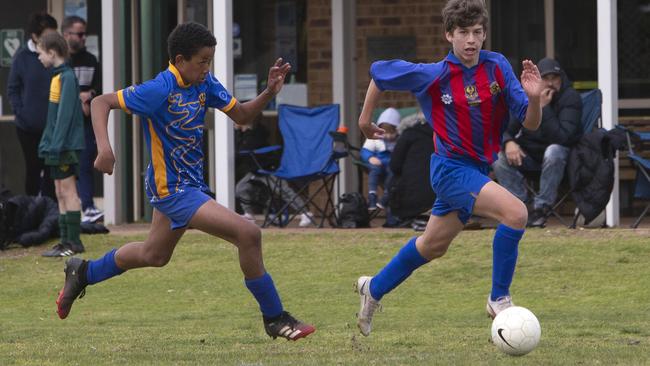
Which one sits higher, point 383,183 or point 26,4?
point 26,4

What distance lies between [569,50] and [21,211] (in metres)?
6.22

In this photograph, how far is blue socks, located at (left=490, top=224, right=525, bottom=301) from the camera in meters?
7.30

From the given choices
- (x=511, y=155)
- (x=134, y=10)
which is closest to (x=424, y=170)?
(x=511, y=155)

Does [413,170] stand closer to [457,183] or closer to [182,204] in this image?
[457,183]

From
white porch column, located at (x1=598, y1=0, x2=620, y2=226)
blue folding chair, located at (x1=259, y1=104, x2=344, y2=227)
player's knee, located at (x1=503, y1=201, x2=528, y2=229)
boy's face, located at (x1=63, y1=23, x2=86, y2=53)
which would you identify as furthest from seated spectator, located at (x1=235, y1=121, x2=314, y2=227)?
player's knee, located at (x1=503, y1=201, x2=528, y2=229)

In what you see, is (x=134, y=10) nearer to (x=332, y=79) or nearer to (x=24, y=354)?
(x=332, y=79)

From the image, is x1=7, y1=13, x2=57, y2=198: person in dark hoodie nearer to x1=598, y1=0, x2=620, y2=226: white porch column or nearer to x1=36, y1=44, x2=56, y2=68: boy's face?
x1=36, y1=44, x2=56, y2=68: boy's face

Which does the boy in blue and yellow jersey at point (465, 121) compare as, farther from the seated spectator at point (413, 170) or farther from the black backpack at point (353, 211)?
the black backpack at point (353, 211)

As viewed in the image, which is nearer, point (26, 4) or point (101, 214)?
point (101, 214)

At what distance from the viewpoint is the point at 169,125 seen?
7594 mm

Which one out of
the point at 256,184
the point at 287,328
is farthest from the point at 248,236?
the point at 256,184

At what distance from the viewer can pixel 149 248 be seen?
789 centimetres

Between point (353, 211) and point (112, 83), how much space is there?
119 inches

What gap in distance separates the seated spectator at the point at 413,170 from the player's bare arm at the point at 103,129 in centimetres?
648
